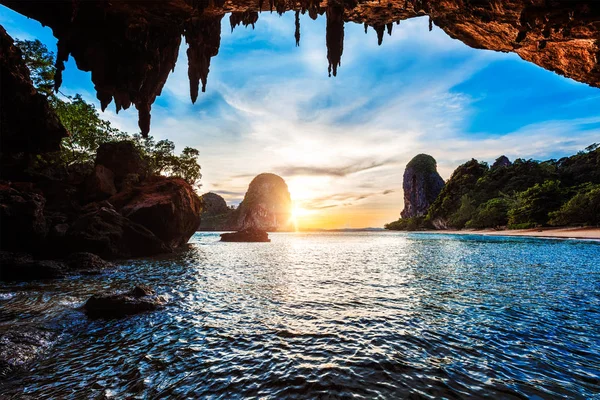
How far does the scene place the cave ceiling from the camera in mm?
13227

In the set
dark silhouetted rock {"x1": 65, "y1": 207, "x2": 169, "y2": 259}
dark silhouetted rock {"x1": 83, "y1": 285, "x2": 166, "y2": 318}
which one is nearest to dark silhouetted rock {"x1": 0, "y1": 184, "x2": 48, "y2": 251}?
dark silhouetted rock {"x1": 65, "y1": 207, "x2": 169, "y2": 259}

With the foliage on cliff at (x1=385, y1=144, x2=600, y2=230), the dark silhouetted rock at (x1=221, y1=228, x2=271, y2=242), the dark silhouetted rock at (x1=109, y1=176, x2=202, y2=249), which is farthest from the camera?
the dark silhouetted rock at (x1=221, y1=228, x2=271, y2=242)

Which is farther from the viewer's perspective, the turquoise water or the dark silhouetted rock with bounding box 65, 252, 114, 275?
the dark silhouetted rock with bounding box 65, 252, 114, 275

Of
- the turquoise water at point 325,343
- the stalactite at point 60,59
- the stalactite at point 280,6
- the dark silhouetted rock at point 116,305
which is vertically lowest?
the turquoise water at point 325,343

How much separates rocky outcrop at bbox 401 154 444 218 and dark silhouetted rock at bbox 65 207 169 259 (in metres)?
166

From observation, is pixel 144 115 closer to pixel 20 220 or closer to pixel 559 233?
pixel 20 220

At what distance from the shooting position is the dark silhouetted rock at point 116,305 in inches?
359

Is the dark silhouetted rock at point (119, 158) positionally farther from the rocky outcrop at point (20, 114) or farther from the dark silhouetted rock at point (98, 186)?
the rocky outcrop at point (20, 114)

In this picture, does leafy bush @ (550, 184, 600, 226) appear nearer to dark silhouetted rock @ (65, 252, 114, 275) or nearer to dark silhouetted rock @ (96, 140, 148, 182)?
dark silhouetted rock @ (65, 252, 114, 275)

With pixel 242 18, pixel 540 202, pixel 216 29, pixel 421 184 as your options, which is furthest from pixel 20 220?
pixel 421 184

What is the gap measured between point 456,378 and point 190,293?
11.2 meters

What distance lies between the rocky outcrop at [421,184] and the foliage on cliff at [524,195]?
4985 cm

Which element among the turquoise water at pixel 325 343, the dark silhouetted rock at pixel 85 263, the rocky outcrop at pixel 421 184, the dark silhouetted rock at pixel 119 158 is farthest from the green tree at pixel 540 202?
the rocky outcrop at pixel 421 184

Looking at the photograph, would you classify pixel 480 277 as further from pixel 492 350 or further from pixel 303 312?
pixel 303 312
